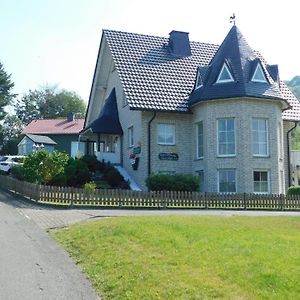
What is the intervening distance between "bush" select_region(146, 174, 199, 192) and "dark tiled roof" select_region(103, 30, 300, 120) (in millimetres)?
5493

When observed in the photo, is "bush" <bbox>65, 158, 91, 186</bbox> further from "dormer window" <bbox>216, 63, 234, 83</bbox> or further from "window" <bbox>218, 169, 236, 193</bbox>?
"dormer window" <bbox>216, 63, 234, 83</bbox>

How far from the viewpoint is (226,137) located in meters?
30.3

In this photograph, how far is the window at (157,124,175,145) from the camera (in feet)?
105

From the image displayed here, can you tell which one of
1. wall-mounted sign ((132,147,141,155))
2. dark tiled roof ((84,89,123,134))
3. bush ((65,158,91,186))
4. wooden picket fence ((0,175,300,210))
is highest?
dark tiled roof ((84,89,123,134))

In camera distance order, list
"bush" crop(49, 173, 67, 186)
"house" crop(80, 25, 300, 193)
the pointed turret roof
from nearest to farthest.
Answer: "bush" crop(49, 173, 67, 186) → "house" crop(80, 25, 300, 193) → the pointed turret roof

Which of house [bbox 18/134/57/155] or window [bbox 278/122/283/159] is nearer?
window [bbox 278/122/283/159]

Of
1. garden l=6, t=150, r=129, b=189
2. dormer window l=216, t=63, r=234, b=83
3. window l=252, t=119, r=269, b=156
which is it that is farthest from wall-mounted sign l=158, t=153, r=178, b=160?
dormer window l=216, t=63, r=234, b=83

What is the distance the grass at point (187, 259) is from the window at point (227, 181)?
1542 centimetres

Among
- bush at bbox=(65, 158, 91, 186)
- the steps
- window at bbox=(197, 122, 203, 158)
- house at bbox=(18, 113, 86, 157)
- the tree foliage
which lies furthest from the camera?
house at bbox=(18, 113, 86, 157)

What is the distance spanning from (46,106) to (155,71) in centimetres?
7027

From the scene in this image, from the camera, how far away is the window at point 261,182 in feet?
97.5

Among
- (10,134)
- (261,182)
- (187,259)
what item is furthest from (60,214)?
(10,134)

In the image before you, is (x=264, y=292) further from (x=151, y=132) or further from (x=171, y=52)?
(x=171, y=52)

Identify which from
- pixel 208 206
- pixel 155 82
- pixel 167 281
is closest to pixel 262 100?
pixel 155 82
